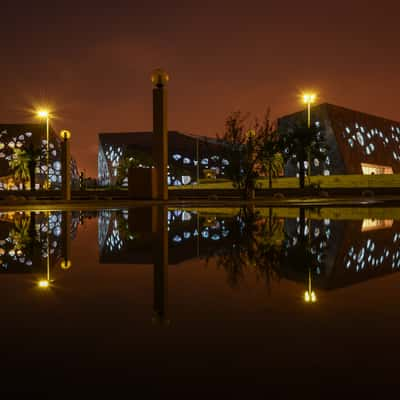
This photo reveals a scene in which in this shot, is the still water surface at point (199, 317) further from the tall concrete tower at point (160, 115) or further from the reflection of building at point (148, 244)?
the tall concrete tower at point (160, 115)

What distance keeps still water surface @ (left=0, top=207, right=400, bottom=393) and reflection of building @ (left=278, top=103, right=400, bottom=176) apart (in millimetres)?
64381

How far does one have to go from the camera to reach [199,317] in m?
3.28

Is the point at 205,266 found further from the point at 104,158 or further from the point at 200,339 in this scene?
the point at 104,158

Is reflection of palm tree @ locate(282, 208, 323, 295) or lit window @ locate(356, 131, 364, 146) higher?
lit window @ locate(356, 131, 364, 146)

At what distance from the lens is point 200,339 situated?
9.04 feet

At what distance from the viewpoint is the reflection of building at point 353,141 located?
72.4 meters

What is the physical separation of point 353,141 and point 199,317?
7844cm

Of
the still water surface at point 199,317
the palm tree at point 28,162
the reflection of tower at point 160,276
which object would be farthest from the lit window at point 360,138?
the still water surface at point 199,317

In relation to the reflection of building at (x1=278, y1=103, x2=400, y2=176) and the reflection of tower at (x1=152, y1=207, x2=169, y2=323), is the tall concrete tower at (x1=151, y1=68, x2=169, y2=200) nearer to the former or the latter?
the reflection of tower at (x1=152, y1=207, x2=169, y2=323)

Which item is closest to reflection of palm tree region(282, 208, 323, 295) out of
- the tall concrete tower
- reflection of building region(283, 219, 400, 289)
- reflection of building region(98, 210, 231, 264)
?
reflection of building region(283, 219, 400, 289)

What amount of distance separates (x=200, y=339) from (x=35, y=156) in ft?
198

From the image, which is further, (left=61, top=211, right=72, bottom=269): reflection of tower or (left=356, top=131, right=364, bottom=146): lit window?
(left=356, top=131, right=364, bottom=146): lit window

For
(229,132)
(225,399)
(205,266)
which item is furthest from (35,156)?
(225,399)

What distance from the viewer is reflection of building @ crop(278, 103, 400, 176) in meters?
72.4
